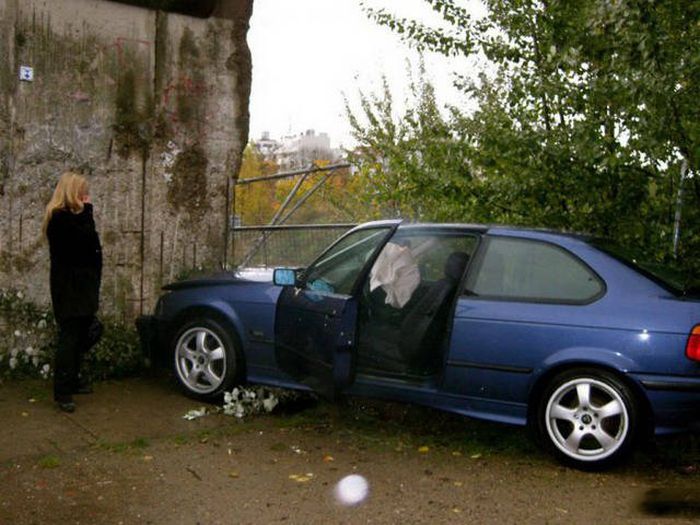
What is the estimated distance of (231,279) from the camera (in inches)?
281

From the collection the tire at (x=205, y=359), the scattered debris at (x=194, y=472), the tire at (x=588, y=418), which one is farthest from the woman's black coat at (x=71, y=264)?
the tire at (x=588, y=418)

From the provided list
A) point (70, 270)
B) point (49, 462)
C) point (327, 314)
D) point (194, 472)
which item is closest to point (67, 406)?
point (70, 270)

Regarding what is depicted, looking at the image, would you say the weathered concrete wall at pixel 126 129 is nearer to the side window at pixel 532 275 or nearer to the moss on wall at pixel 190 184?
the moss on wall at pixel 190 184

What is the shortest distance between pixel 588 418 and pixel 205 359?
3.09 meters

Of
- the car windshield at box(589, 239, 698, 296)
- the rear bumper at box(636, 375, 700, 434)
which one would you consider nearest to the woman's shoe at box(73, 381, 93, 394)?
the car windshield at box(589, 239, 698, 296)

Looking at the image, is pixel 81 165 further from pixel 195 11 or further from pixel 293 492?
pixel 293 492

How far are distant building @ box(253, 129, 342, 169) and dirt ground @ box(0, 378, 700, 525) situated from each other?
21105 mm

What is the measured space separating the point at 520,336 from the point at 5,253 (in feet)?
15.1

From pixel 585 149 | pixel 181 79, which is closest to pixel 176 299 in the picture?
pixel 181 79

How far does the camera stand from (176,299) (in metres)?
7.33

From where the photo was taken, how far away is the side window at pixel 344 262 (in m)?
6.31

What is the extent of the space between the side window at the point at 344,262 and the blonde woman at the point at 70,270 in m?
1.74

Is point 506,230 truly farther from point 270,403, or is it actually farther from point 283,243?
point 283,243

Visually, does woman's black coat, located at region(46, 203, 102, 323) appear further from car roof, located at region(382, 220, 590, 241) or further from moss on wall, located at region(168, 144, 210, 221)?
car roof, located at region(382, 220, 590, 241)
